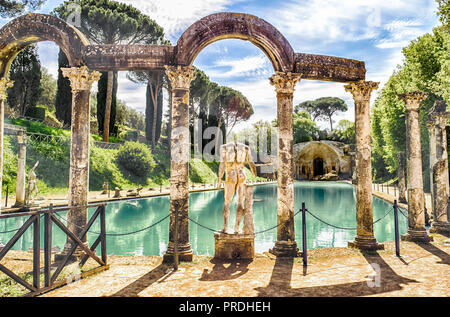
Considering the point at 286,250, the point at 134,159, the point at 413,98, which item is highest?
the point at 413,98

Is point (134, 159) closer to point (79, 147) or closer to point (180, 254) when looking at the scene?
point (79, 147)

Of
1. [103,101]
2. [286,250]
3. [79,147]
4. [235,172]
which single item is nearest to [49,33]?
[79,147]

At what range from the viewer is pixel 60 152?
21.4 m

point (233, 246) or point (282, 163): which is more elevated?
point (282, 163)

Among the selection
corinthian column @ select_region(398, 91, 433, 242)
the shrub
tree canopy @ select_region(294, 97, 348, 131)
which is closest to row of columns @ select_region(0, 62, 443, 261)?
corinthian column @ select_region(398, 91, 433, 242)

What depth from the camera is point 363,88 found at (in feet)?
25.2

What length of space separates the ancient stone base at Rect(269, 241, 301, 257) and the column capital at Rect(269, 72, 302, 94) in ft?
11.4

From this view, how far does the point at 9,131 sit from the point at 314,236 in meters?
19.9

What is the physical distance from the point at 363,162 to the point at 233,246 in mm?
3931

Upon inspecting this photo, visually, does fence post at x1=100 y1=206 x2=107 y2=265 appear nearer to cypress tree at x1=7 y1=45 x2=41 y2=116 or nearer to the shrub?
the shrub

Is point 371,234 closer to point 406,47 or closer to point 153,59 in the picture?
point 153,59

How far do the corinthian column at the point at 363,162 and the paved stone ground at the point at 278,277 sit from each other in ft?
2.43

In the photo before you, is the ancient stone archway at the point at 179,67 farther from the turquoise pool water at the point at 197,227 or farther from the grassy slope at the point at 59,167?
the grassy slope at the point at 59,167
